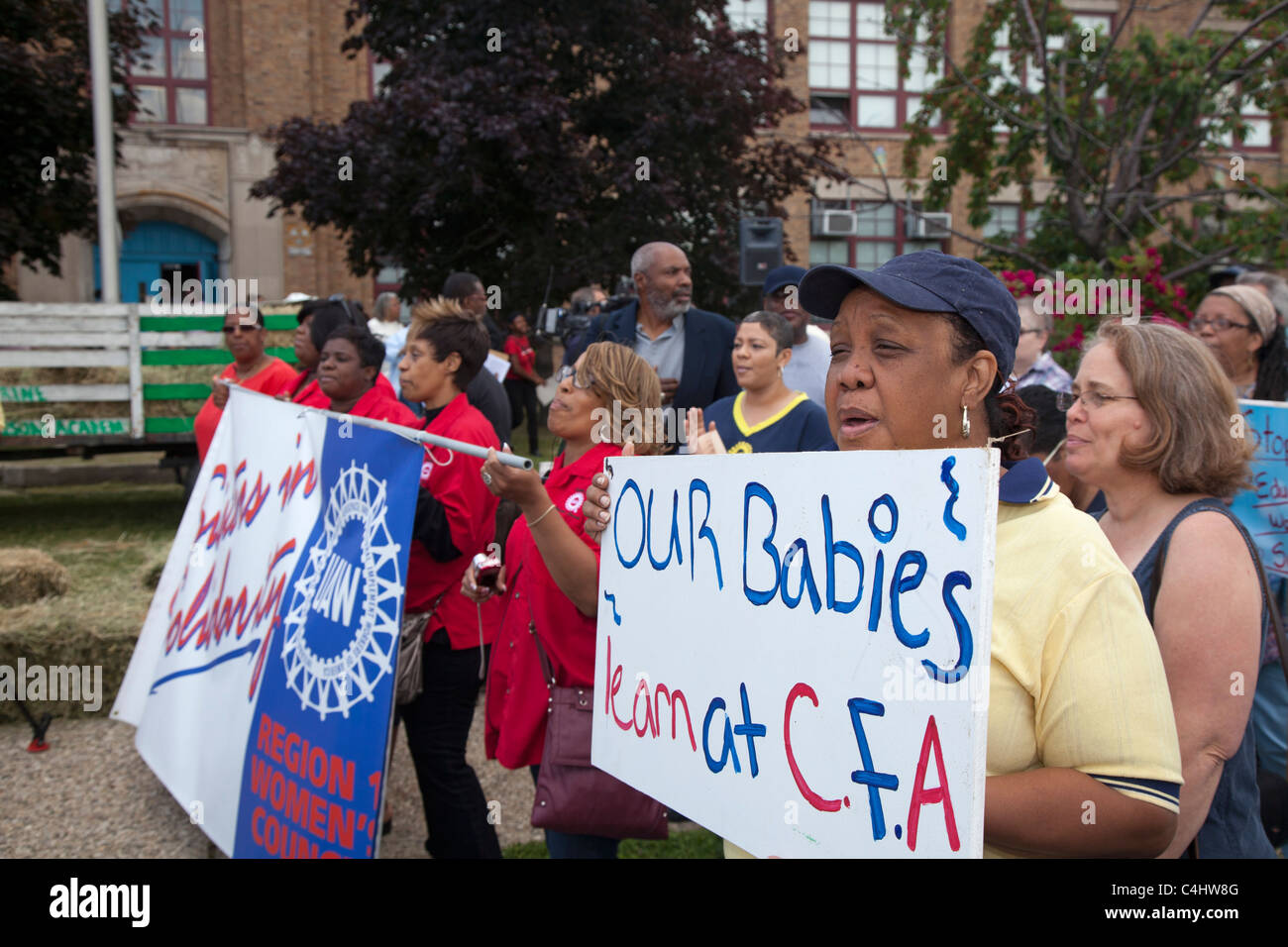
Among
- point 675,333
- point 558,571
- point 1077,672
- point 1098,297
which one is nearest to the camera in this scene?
point 1077,672

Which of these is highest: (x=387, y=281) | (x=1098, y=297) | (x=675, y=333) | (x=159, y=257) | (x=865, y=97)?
(x=865, y=97)

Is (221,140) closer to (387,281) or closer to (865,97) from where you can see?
(387,281)

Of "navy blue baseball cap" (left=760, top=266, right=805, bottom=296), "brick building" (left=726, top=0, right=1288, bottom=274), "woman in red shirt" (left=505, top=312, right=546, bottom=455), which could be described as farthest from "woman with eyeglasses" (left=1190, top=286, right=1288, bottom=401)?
"brick building" (left=726, top=0, right=1288, bottom=274)

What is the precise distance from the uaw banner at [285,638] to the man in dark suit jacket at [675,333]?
179 cm

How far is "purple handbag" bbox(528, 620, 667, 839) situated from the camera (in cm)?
273

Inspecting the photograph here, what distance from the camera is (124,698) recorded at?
4453mm

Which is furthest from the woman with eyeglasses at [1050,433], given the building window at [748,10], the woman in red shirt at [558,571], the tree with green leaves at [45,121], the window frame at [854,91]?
the window frame at [854,91]

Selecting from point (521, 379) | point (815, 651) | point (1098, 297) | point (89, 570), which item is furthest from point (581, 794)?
point (521, 379)

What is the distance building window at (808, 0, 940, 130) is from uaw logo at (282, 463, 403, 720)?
2179cm

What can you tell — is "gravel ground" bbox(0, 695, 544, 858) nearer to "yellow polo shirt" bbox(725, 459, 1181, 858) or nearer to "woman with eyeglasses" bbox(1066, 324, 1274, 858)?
"woman with eyeglasses" bbox(1066, 324, 1274, 858)

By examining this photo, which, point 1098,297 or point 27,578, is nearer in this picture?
point 27,578

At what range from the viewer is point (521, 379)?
13.3 metres

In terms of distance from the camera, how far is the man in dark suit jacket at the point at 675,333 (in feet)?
17.1

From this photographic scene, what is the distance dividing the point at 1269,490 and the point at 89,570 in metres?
6.63
